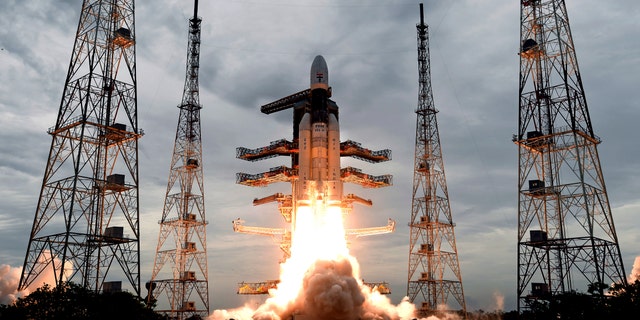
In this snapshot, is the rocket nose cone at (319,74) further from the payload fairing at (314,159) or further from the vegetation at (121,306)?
the vegetation at (121,306)

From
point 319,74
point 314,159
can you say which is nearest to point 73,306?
point 314,159

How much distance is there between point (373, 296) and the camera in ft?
226

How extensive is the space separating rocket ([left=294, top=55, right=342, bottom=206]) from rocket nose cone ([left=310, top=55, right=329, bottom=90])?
10.4 inches

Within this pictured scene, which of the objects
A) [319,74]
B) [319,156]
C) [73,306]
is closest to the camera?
[73,306]

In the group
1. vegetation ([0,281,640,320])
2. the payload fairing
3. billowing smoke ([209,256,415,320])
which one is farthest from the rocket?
vegetation ([0,281,640,320])

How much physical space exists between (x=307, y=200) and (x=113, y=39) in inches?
1177

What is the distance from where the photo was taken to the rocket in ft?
239

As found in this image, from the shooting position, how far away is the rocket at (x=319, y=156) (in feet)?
239

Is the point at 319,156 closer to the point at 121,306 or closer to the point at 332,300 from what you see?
the point at 332,300

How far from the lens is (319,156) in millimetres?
73875

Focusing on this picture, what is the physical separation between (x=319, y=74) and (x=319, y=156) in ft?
37.6

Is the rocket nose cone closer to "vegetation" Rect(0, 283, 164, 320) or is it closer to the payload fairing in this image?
the payload fairing

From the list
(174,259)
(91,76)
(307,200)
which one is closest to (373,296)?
(307,200)

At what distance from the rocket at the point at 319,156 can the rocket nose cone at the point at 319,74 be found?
265mm
